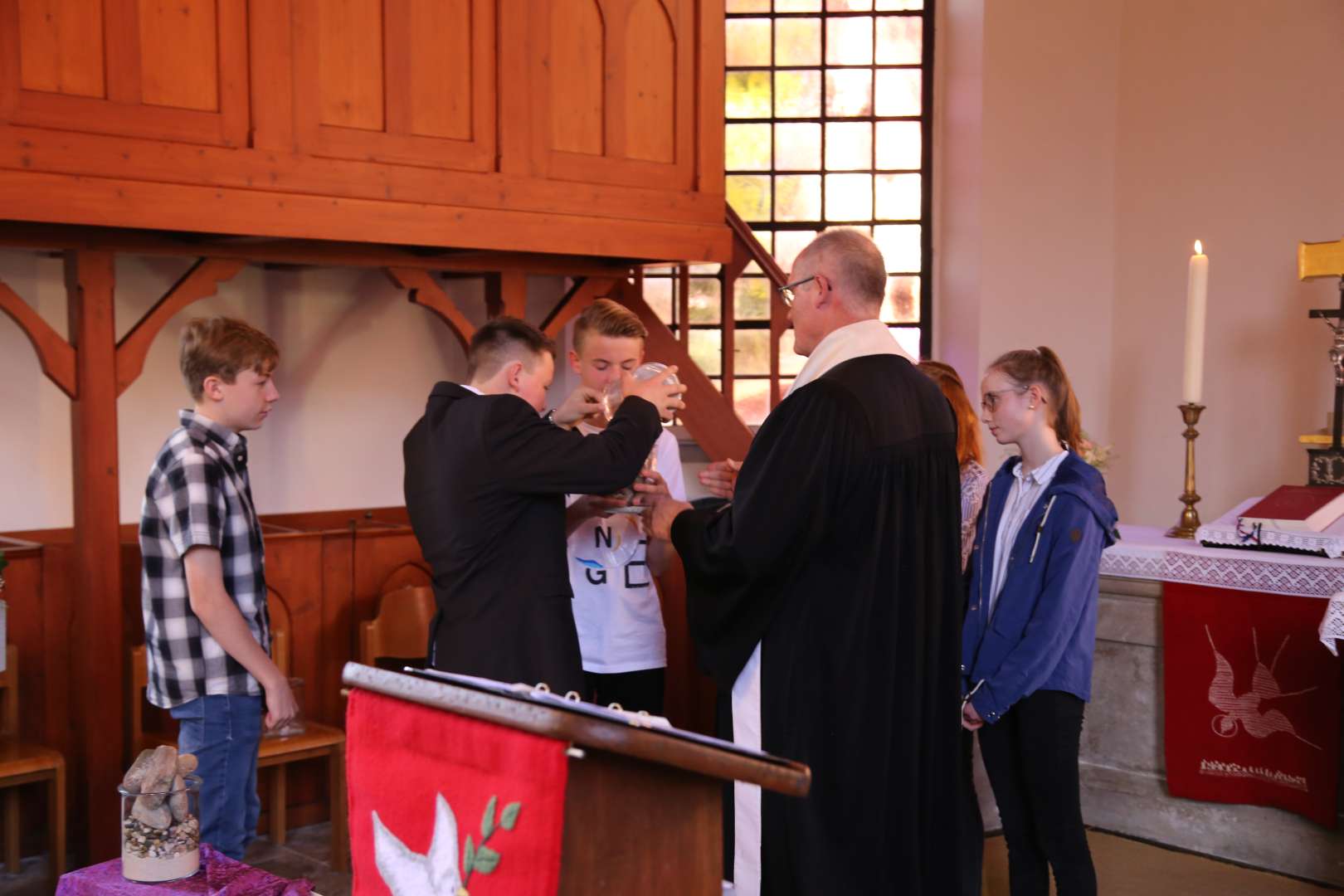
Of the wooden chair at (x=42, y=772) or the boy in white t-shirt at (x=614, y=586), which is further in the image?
the wooden chair at (x=42, y=772)

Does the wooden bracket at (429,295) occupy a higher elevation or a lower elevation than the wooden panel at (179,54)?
lower

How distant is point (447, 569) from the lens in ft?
11.3

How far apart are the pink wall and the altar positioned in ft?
8.09

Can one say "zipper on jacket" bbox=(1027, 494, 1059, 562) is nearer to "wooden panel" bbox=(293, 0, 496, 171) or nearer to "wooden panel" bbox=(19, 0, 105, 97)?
"wooden panel" bbox=(293, 0, 496, 171)

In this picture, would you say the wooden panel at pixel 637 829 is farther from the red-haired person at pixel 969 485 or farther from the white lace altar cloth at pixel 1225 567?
the white lace altar cloth at pixel 1225 567

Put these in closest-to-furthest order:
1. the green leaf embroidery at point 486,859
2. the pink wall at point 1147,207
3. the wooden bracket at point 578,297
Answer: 1. the green leaf embroidery at point 486,859
2. the wooden bracket at point 578,297
3. the pink wall at point 1147,207

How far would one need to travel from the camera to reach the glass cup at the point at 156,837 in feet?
9.77

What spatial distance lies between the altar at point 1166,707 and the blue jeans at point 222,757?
10.6 feet

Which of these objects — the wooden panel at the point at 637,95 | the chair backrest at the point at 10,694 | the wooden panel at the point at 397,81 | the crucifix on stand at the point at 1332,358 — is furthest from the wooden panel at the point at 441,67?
the crucifix on stand at the point at 1332,358

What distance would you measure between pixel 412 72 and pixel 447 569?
2641 millimetres

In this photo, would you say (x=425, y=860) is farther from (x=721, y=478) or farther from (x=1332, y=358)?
(x=1332, y=358)

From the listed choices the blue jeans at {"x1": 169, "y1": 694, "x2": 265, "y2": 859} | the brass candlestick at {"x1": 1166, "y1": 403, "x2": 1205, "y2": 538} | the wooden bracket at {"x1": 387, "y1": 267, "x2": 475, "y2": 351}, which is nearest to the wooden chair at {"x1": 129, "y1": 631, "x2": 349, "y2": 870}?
Result: the blue jeans at {"x1": 169, "y1": 694, "x2": 265, "y2": 859}

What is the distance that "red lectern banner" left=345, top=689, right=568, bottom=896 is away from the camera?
1.81 metres

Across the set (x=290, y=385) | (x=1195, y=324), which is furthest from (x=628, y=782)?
(x=290, y=385)
